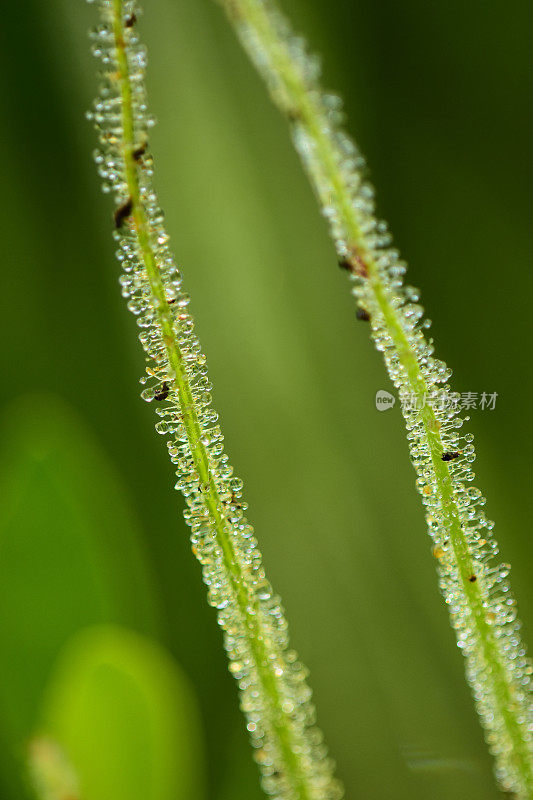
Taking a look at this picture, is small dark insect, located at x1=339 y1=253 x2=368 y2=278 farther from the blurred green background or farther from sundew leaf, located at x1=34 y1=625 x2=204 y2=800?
the blurred green background

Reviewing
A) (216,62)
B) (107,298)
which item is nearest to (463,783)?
(107,298)

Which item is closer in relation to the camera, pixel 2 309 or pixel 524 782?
pixel 524 782

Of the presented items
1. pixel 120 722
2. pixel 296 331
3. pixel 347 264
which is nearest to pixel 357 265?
pixel 347 264

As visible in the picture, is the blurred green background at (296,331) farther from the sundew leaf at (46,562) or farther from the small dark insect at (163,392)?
the small dark insect at (163,392)

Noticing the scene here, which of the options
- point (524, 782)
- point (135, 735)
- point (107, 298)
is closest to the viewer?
point (524, 782)

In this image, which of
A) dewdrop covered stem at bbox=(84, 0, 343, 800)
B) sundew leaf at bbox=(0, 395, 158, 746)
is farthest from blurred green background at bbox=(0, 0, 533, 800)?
dewdrop covered stem at bbox=(84, 0, 343, 800)

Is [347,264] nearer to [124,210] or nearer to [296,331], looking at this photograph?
[124,210]

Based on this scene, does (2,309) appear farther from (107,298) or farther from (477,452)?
(477,452)
